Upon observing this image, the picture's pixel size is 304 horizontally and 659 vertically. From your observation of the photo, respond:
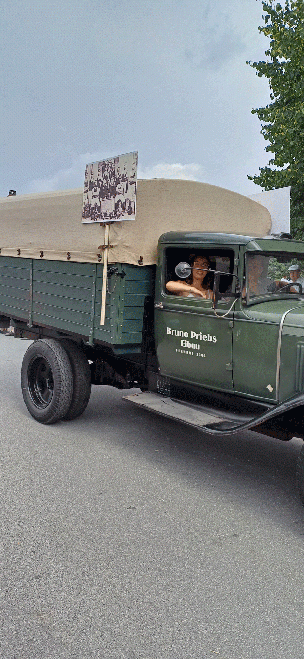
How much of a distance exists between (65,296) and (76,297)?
0.24 meters

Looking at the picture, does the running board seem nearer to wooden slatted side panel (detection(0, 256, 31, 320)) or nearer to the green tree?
wooden slatted side panel (detection(0, 256, 31, 320))

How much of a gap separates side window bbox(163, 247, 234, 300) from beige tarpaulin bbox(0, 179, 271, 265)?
226 millimetres

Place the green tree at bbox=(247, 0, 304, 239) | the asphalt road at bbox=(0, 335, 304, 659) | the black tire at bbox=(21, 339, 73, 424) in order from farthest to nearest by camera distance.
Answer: the green tree at bbox=(247, 0, 304, 239) < the black tire at bbox=(21, 339, 73, 424) < the asphalt road at bbox=(0, 335, 304, 659)

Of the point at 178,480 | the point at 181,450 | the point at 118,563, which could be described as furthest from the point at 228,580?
the point at 181,450

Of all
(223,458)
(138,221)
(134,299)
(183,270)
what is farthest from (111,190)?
(223,458)

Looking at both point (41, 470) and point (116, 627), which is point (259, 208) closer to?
point (41, 470)

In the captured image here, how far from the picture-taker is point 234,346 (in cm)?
467

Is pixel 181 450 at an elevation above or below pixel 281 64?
below

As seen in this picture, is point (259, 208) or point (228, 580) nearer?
point (228, 580)

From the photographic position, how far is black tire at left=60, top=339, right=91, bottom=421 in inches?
241

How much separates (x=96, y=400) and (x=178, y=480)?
2.77 m

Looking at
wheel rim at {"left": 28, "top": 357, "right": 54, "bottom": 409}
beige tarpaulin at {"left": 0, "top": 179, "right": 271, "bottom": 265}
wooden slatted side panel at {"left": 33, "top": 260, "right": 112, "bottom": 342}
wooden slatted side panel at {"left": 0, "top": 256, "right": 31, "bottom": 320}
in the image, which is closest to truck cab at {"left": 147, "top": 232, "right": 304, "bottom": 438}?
beige tarpaulin at {"left": 0, "top": 179, "right": 271, "bottom": 265}

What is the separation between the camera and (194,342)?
502 centimetres

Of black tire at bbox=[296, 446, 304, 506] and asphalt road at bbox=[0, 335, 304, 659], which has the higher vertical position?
black tire at bbox=[296, 446, 304, 506]
